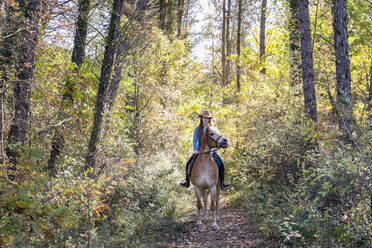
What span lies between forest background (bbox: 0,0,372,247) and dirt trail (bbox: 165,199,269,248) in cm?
30

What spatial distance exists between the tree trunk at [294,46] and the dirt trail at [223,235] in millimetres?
5997

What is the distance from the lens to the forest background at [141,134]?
5246mm

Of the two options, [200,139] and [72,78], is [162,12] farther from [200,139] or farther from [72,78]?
[200,139]

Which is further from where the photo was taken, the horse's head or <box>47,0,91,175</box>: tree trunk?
<box>47,0,91,175</box>: tree trunk

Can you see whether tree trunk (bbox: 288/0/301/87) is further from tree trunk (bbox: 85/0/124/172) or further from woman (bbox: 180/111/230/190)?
tree trunk (bbox: 85/0/124/172)

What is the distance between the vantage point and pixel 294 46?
15.1 meters

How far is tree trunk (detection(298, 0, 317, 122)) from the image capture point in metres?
9.97

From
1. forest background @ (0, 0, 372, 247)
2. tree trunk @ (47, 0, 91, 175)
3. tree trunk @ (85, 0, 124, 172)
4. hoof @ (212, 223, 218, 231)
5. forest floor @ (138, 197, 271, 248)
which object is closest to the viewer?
forest background @ (0, 0, 372, 247)

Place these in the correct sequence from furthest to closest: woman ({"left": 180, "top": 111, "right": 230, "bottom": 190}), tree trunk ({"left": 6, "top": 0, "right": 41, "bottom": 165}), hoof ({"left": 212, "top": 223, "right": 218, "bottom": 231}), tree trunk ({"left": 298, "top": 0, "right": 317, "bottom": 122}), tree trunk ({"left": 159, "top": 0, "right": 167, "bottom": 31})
A: tree trunk ({"left": 159, "top": 0, "right": 167, "bottom": 31}), tree trunk ({"left": 298, "top": 0, "right": 317, "bottom": 122}), woman ({"left": 180, "top": 111, "right": 230, "bottom": 190}), hoof ({"left": 212, "top": 223, "right": 218, "bottom": 231}), tree trunk ({"left": 6, "top": 0, "right": 41, "bottom": 165})

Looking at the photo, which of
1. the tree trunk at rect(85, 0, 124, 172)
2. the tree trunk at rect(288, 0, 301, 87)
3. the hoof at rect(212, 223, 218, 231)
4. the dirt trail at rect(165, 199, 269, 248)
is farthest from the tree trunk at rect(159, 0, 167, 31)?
the hoof at rect(212, 223, 218, 231)

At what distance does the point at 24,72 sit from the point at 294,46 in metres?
11.6

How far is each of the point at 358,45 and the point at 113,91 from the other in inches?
472

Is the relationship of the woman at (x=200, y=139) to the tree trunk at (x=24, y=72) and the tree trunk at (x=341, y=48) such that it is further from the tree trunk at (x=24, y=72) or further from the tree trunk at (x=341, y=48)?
the tree trunk at (x=24, y=72)

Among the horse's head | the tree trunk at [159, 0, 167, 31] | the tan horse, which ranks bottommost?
the tan horse
